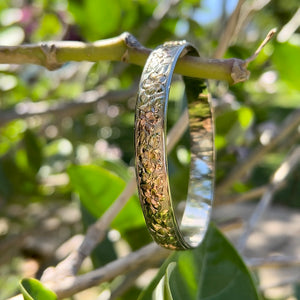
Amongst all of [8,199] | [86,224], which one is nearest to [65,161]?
[8,199]

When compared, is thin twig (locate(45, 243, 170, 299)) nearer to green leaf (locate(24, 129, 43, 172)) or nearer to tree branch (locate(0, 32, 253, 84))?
tree branch (locate(0, 32, 253, 84))

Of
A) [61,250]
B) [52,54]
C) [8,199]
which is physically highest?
[52,54]

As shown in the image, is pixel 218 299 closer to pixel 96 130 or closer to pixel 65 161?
pixel 65 161

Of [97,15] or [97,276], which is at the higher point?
[97,15]

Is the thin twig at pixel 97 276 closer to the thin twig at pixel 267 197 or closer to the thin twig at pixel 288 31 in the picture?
the thin twig at pixel 267 197

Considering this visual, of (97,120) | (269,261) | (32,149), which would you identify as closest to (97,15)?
(32,149)

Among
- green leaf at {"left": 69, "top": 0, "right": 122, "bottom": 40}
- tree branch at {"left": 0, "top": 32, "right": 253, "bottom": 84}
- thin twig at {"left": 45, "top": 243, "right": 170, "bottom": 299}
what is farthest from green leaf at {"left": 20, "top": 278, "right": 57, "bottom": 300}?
green leaf at {"left": 69, "top": 0, "right": 122, "bottom": 40}

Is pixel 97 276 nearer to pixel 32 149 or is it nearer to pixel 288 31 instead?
pixel 288 31

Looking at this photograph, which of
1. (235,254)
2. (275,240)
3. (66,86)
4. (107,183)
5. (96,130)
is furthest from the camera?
(275,240)
